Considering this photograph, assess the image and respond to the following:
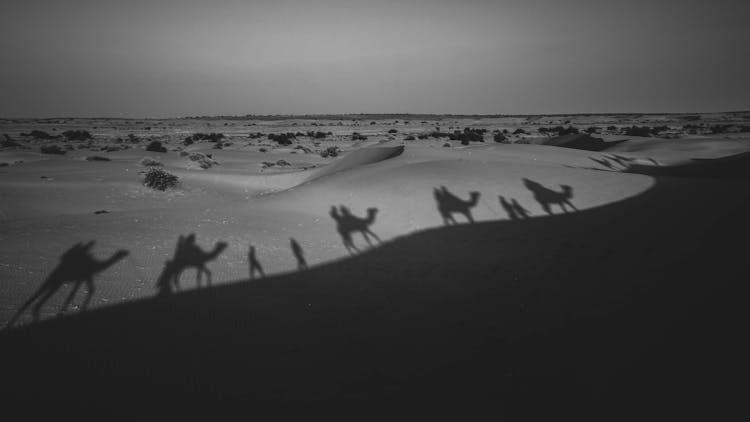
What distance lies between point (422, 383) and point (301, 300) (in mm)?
1830

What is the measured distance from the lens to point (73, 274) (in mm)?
4512

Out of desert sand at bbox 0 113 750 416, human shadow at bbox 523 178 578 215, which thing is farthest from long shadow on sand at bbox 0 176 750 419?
human shadow at bbox 523 178 578 215

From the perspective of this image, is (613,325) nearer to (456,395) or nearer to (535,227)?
(456,395)

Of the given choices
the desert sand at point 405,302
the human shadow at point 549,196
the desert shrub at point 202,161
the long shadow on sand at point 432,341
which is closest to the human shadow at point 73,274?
the desert sand at point 405,302

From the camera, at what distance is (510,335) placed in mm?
3738

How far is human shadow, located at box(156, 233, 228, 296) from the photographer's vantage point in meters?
4.59

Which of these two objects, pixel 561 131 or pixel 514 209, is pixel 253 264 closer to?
pixel 514 209

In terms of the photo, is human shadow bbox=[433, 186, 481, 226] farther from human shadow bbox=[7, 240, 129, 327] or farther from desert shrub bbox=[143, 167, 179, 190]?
desert shrub bbox=[143, 167, 179, 190]

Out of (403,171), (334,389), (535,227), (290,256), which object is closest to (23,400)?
(334,389)

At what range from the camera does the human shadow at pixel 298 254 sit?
218 inches

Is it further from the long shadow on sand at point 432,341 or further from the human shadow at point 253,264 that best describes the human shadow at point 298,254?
the human shadow at point 253,264

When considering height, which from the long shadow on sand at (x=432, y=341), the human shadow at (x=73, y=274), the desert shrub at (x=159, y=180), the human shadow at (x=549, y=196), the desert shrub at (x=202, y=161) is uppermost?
the human shadow at (x=549, y=196)

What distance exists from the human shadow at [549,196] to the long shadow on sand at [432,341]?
7.52 feet

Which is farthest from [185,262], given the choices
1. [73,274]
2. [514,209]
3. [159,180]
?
[159,180]
